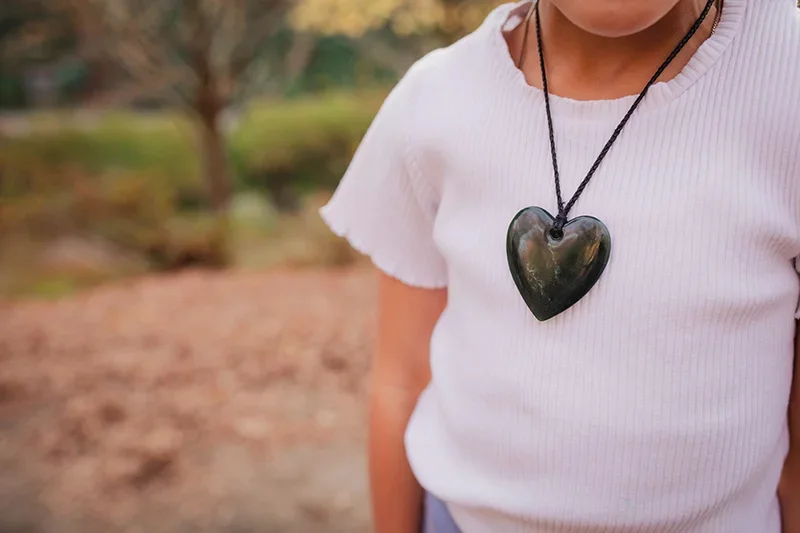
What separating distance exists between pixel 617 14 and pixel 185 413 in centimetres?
285

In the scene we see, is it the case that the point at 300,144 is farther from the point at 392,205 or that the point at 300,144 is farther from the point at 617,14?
the point at 617,14

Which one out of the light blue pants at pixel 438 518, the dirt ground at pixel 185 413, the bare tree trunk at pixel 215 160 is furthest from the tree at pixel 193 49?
the light blue pants at pixel 438 518

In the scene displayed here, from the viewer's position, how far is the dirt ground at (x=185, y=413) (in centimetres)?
260

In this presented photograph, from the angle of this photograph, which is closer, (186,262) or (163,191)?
(186,262)

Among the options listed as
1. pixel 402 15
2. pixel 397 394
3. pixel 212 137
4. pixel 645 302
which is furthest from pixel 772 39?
pixel 212 137

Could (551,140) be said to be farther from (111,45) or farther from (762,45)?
(111,45)

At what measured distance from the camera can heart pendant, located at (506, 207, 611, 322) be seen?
0.66 meters

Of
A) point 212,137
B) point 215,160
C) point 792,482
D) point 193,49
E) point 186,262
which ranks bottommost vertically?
point 186,262

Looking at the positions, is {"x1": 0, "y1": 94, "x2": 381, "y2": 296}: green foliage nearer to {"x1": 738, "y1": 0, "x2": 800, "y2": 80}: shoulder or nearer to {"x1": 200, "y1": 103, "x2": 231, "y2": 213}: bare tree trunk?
{"x1": 200, "y1": 103, "x2": 231, "y2": 213}: bare tree trunk

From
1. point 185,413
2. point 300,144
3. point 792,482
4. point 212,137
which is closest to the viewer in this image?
point 792,482

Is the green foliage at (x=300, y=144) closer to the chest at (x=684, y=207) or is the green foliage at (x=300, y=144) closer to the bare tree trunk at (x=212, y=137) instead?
the bare tree trunk at (x=212, y=137)

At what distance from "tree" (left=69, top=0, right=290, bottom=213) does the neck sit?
509 centimetres

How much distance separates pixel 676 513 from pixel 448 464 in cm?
23

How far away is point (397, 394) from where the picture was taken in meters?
0.91
